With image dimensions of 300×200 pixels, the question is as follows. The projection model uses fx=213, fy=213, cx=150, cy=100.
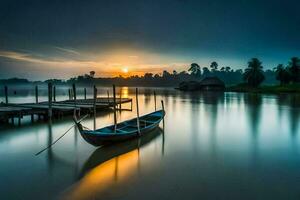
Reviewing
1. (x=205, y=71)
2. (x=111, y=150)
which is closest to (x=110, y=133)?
(x=111, y=150)

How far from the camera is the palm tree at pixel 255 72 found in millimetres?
59469

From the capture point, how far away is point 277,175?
7.05 m

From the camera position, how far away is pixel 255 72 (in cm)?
5975

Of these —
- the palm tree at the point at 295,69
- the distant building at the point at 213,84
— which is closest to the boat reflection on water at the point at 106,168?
the palm tree at the point at 295,69

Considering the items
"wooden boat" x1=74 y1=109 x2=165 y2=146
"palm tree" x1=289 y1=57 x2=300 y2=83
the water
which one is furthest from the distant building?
"wooden boat" x1=74 y1=109 x2=165 y2=146

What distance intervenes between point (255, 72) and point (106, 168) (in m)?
61.6

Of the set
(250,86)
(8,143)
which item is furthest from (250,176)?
(250,86)

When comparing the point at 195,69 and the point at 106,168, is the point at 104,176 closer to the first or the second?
the point at 106,168

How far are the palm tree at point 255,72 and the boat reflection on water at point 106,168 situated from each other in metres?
57.9

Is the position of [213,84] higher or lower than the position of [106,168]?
higher

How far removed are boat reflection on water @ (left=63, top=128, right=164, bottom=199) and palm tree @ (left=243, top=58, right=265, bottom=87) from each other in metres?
57.9

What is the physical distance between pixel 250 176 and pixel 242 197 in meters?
1.58

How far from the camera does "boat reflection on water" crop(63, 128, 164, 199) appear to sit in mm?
5898

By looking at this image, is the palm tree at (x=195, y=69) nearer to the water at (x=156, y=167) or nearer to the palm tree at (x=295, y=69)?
the palm tree at (x=295, y=69)
